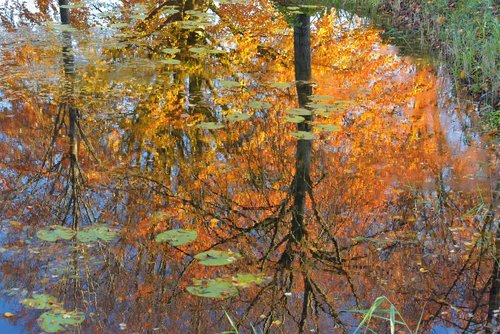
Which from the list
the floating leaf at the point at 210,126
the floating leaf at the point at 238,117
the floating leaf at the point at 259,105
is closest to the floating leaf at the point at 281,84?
the floating leaf at the point at 259,105

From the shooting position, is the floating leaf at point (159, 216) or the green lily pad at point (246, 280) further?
the floating leaf at point (159, 216)

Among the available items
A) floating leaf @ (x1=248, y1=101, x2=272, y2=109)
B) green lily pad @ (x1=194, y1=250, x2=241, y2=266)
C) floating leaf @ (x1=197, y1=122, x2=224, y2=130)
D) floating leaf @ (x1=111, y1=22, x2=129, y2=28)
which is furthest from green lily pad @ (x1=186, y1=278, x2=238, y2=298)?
floating leaf @ (x1=111, y1=22, x2=129, y2=28)

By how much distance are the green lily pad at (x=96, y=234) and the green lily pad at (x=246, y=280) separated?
95cm

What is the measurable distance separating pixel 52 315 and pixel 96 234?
2.95ft

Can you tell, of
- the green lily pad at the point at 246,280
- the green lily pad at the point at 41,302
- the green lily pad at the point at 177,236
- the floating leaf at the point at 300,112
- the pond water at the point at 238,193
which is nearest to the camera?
the green lily pad at the point at 41,302

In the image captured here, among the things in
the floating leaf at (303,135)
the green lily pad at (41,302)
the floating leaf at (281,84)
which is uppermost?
the floating leaf at (281,84)

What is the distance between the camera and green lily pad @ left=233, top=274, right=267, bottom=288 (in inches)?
133

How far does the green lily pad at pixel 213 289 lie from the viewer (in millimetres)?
3266

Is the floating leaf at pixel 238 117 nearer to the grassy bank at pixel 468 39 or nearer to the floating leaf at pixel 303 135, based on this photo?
the floating leaf at pixel 303 135

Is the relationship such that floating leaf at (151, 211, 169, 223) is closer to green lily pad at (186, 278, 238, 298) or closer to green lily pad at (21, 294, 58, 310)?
green lily pad at (186, 278, 238, 298)

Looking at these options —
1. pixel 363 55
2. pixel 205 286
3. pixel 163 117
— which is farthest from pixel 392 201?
pixel 363 55

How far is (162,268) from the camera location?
141 inches

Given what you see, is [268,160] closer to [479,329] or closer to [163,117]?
[163,117]

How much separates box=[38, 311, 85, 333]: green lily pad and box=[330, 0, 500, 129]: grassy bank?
A: 15.8ft
